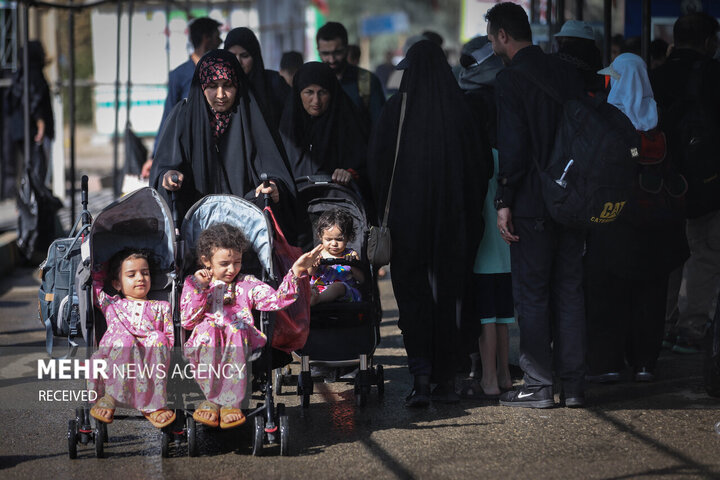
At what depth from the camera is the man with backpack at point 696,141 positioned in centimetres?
670

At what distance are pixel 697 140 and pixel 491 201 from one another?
4.89 ft

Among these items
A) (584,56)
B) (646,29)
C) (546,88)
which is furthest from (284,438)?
(646,29)

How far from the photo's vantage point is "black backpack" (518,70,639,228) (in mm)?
5379

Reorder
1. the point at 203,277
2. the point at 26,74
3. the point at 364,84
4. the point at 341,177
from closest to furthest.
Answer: the point at 203,277 → the point at 341,177 → the point at 364,84 → the point at 26,74

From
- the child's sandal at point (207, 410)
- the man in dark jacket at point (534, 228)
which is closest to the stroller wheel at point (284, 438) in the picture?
the child's sandal at point (207, 410)

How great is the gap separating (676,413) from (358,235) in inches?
75.1

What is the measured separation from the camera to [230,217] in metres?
5.29

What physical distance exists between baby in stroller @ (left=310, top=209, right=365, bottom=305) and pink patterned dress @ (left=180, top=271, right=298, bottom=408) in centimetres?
86

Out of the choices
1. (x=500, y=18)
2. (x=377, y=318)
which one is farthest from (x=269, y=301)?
(x=500, y=18)

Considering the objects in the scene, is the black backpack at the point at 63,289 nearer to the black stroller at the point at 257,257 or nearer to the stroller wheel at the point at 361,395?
the black stroller at the point at 257,257

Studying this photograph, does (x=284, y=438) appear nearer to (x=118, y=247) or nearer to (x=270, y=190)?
(x=118, y=247)

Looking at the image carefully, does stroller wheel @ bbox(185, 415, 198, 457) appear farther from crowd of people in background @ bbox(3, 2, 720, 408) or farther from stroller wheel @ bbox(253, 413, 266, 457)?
crowd of people in background @ bbox(3, 2, 720, 408)

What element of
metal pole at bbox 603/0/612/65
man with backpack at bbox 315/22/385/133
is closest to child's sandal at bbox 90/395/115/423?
man with backpack at bbox 315/22/385/133

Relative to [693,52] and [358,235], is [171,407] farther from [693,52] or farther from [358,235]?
[693,52]
